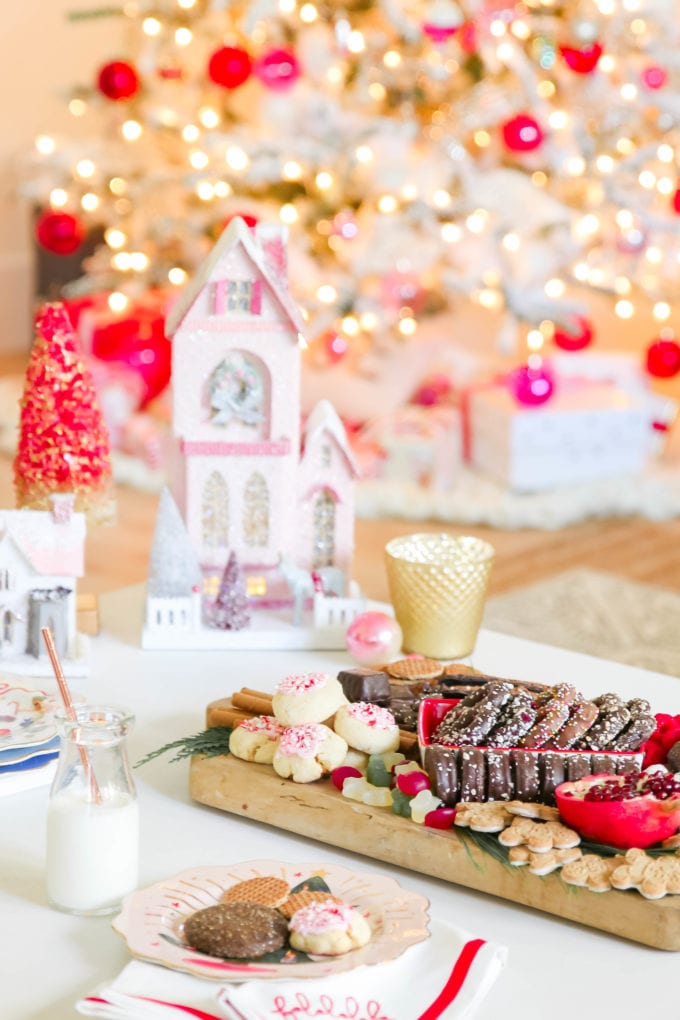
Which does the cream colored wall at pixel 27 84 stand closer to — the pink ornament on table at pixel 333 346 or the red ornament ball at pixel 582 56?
the pink ornament on table at pixel 333 346

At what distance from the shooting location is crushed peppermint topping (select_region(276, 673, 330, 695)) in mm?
1270

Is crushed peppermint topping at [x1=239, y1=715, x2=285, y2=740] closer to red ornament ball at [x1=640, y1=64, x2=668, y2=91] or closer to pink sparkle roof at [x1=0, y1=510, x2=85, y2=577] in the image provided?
pink sparkle roof at [x1=0, y1=510, x2=85, y2=577]

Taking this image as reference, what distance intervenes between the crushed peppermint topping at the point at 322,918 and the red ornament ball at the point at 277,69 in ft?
9.97

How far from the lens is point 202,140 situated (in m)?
3.87

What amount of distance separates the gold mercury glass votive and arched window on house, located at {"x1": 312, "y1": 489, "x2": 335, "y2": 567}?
100 mm

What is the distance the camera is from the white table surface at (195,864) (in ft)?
3.17

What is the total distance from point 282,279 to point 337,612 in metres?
0.39

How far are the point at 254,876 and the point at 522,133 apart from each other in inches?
112

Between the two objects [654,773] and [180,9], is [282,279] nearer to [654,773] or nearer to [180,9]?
[654,773]

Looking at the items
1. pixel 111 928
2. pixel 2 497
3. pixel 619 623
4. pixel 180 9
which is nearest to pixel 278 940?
pixel 111 928

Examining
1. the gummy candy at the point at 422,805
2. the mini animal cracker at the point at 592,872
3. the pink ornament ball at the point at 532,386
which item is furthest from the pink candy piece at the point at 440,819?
the pink ornament ball at the point at 532,386

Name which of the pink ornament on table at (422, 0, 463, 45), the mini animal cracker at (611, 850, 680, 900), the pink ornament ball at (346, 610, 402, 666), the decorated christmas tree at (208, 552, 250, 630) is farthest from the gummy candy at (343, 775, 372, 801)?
the pink ornament on table at (422, 0, 463, 45)

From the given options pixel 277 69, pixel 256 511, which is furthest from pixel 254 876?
pixel 277 69

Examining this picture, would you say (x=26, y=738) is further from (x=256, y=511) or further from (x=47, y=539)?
(x=256, y=511)
